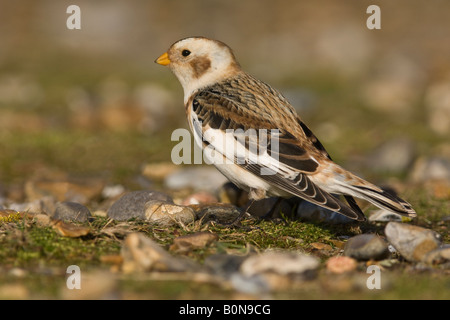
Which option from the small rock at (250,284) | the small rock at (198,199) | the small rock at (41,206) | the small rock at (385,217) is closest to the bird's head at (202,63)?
the small rock at (198,199)

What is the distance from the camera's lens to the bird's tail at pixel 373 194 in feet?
13.6

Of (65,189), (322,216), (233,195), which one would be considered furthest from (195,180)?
(322,216)

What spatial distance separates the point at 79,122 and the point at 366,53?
7464 millimetres

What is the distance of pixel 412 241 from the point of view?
3869 mm

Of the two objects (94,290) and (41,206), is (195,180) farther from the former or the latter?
(94,290)

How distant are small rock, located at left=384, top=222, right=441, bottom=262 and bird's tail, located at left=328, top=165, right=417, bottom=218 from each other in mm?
244

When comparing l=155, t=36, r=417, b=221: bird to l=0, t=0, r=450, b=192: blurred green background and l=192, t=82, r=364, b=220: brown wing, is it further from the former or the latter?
l=0, t=0, r=450, b=192: blurred green background

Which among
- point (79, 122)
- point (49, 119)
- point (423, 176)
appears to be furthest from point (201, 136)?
point (49, 119)

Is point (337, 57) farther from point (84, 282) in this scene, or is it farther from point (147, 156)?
point (84, 282)

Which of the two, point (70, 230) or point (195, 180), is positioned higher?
point (195, 180)

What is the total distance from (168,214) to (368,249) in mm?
1326

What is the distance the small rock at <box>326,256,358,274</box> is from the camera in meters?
3.66

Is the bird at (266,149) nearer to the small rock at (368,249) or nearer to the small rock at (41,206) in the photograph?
the small rock at (368,249)

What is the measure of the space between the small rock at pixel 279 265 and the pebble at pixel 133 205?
4.54 ft
